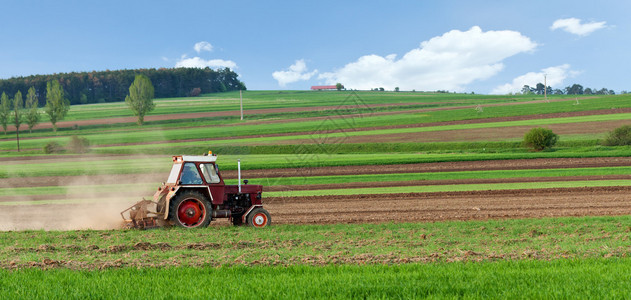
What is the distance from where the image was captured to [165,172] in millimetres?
34312

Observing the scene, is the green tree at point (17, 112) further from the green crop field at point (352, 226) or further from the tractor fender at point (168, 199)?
the tractor fender at point (168, 199)

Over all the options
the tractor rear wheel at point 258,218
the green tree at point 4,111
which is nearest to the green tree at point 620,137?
the tractor rear wheel at point 258,218

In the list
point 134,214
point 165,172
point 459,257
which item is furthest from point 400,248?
point 165,172

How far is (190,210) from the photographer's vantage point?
46.2ft

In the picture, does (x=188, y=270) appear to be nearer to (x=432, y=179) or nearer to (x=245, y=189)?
(x=245, y=189)

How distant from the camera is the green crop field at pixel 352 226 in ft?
24.4

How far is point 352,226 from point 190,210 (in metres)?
4.52

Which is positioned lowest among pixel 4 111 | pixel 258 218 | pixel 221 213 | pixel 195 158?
pixel 258 218

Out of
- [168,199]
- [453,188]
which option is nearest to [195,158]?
[168,199]

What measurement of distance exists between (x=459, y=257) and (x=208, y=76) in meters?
115

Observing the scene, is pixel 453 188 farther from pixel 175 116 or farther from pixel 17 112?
pixel 17 112

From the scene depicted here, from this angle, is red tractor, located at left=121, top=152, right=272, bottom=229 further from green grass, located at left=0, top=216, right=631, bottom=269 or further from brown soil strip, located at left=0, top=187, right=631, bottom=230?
brown soil strip, located at left=0, top=187, right=631, bottom=230

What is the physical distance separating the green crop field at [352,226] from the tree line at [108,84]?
47.6 m

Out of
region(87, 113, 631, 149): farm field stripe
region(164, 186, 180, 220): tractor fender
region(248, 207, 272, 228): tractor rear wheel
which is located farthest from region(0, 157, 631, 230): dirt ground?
region(87, 113, 631, 149): farm field stripe
